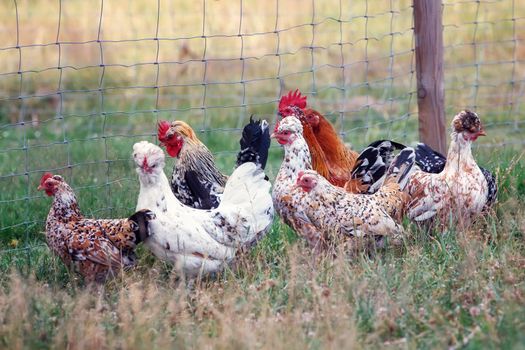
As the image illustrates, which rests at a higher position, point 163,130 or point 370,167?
point 163,130

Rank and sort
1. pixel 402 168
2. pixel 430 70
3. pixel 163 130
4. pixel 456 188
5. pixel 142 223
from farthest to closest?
pixel 430 70
pixel 163 130
pixel 402 168
pixel 456 188
pixel 142 223

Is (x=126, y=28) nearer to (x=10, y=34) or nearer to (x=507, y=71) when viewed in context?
(x=10, y=34)

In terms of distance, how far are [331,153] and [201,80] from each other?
Answer: 485 centimetres

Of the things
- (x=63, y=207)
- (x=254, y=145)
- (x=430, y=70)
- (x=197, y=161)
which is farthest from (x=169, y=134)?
(x=430, y=70)

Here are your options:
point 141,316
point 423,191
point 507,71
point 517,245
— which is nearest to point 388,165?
point 423,191

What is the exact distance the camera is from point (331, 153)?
6516 mm

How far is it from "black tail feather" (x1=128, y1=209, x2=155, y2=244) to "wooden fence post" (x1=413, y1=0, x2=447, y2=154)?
2.63 meters

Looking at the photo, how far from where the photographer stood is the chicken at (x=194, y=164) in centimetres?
599

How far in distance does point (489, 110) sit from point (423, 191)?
13.7 ft

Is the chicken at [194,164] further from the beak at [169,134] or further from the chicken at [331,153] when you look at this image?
the chicken at [331,153]

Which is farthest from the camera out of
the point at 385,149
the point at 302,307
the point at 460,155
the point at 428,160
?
the point at 428,160

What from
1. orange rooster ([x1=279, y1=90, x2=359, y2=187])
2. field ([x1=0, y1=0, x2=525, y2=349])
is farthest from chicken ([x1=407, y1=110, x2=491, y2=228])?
orange rooster ([x1=279, y1=90, x2=359, y2=187])

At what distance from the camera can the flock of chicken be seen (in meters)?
5.39

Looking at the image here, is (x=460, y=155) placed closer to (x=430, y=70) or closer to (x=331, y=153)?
(x=331, y=153)
